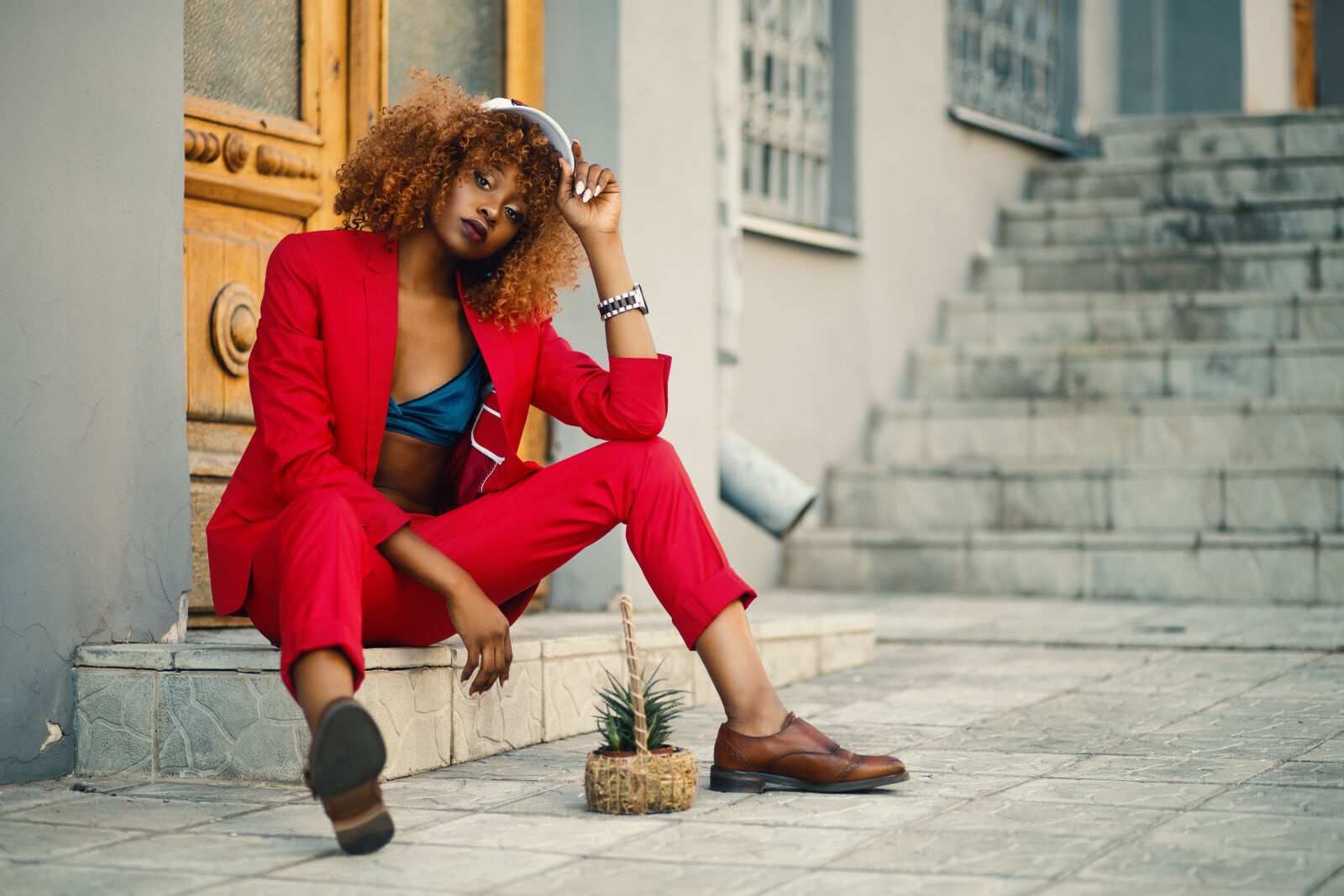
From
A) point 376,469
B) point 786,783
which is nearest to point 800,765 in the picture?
point 786,783

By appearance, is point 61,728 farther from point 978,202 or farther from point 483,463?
point 978,202

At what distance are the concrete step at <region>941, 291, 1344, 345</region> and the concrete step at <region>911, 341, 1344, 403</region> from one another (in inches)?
8.5

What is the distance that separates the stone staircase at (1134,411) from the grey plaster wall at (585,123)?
8.25ft

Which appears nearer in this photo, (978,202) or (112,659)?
(112,659)

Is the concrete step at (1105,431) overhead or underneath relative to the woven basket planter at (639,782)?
overhead

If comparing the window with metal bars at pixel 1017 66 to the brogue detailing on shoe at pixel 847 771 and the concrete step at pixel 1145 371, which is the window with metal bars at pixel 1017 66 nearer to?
the concrete step at pixel 1145 371

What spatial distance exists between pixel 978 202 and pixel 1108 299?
1430 mm

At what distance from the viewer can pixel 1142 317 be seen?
8938 millimetres

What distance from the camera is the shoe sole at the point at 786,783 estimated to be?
10.3 feet

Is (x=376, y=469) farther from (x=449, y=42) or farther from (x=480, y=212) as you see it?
(x=449, y=42)

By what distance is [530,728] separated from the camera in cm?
391

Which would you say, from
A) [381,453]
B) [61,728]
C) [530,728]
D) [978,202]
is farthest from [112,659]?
[978,202]

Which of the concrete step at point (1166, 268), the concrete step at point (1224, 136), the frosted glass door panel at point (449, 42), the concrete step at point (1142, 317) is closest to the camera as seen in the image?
the frosted glass door panel at point (449, 42)

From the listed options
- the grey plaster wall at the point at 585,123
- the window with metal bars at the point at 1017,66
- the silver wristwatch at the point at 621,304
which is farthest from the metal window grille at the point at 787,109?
the silver wristwatch at the point at 621,304
